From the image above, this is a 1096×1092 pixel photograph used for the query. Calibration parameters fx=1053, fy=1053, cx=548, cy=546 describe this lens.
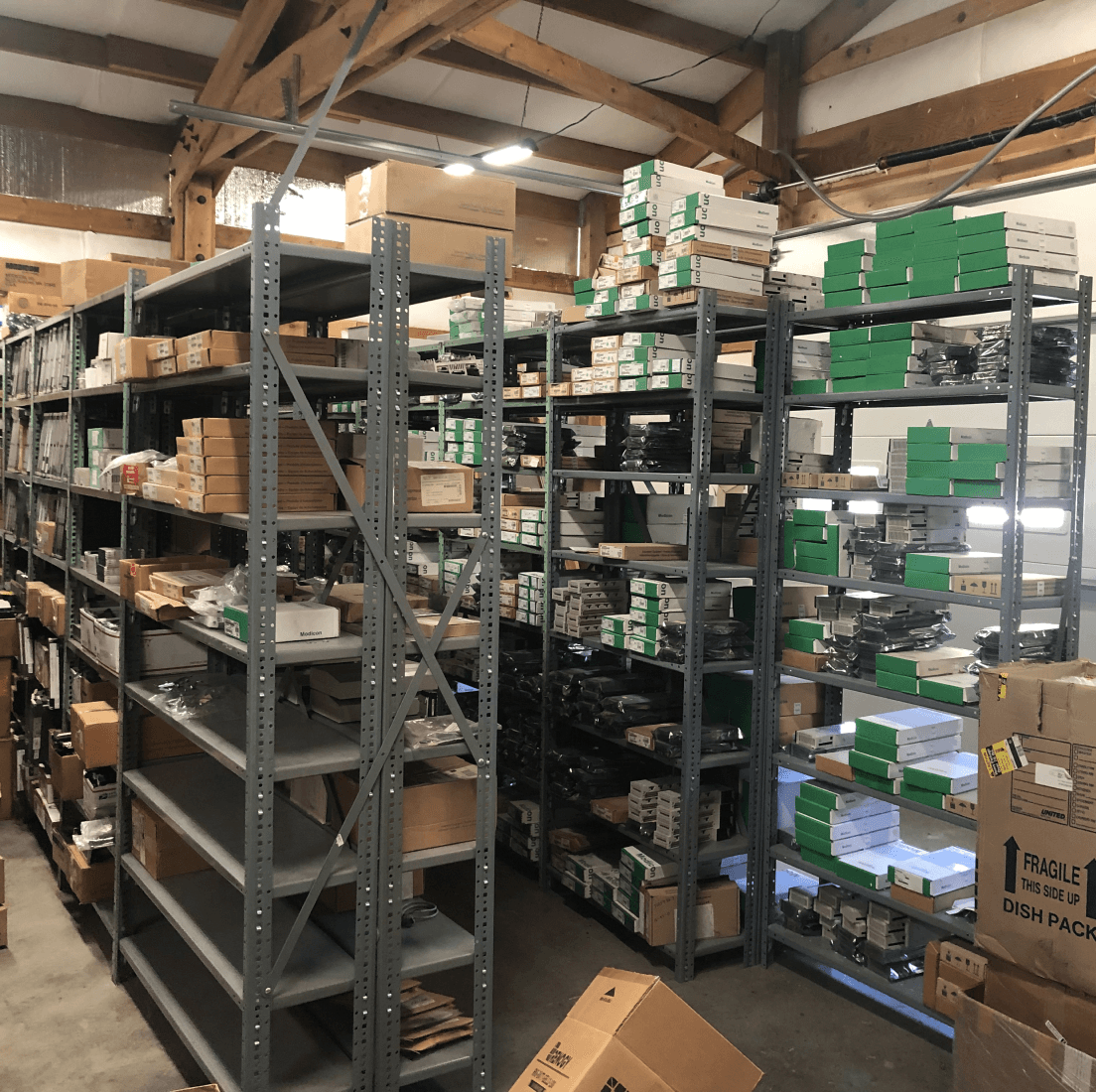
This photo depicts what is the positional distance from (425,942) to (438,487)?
56.8 inches

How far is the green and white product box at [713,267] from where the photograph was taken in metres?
4.35

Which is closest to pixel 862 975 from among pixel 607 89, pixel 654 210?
pixel 654 210

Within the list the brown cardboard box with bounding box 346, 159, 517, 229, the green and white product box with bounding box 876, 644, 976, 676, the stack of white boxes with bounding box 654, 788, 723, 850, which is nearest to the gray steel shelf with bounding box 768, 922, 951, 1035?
the stack of white boxes with bounding box 654, 788, 723, 850

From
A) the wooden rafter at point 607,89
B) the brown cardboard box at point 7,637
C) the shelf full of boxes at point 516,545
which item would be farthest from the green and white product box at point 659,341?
the brown cardboard box at point 7,637

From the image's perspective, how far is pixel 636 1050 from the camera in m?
2.63

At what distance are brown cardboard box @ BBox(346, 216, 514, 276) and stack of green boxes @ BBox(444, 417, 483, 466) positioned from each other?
8.46ft

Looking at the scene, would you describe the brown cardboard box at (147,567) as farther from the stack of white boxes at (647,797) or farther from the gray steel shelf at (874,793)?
the gray steel shelf at (874,793)

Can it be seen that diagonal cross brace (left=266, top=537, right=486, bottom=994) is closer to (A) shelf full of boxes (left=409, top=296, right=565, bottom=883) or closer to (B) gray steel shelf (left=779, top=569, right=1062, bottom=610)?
(B) gray steel shelf (left=779, top=569, right=1062, bottom=610)

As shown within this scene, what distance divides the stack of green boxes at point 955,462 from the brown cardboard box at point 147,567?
2.64 metres

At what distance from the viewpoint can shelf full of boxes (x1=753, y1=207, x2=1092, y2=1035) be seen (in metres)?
3.66

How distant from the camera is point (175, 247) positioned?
835 centimetres

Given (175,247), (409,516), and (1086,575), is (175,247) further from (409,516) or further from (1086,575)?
(1086,575)

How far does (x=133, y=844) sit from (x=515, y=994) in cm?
166

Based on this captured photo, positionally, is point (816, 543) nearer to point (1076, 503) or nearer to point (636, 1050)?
point (1076, 503)
